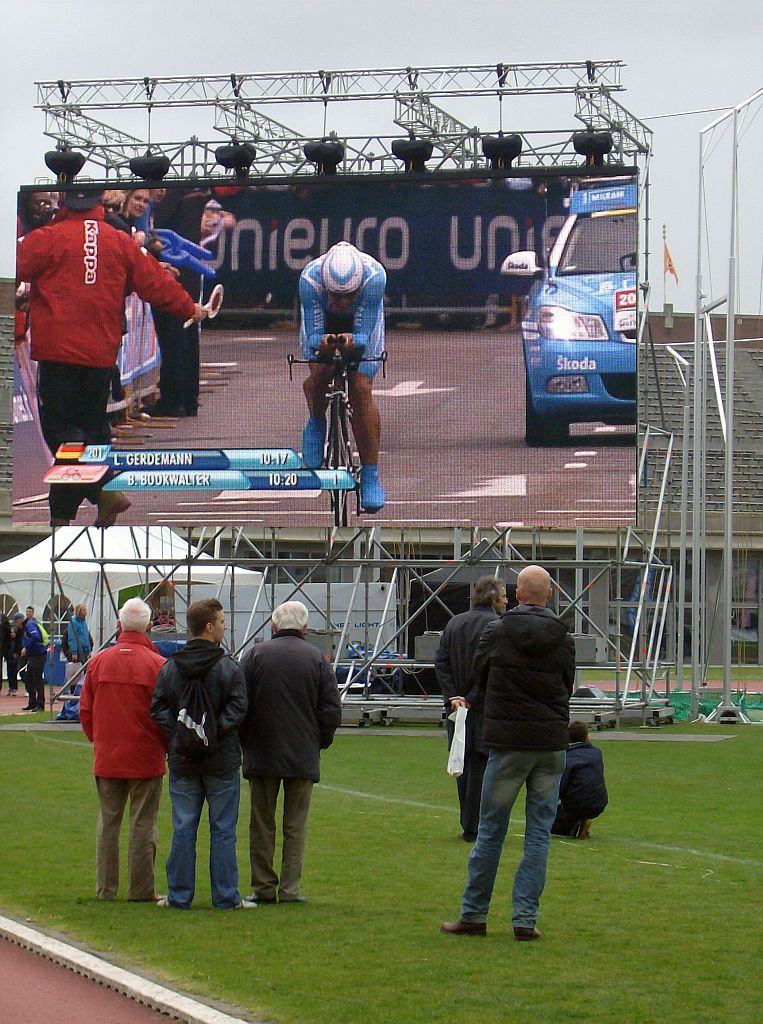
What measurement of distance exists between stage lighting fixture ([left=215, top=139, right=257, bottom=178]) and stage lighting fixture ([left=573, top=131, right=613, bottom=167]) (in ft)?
15.9

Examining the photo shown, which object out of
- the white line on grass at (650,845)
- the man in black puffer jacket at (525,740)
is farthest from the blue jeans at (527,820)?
the white line on grass at (650,845)

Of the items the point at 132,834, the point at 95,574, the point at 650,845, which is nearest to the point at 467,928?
the point at 132,834

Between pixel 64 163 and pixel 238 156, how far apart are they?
2666 mm

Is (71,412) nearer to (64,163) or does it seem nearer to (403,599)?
(64,163)

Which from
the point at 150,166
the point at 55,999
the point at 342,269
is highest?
the point at 150,166

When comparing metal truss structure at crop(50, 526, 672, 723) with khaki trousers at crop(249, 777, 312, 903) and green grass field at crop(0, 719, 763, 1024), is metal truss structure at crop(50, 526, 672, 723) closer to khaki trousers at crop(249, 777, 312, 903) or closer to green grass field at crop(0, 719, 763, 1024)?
green grass field at crop(0, 719, 763, 1024)

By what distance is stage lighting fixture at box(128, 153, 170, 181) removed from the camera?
25469 millimetres

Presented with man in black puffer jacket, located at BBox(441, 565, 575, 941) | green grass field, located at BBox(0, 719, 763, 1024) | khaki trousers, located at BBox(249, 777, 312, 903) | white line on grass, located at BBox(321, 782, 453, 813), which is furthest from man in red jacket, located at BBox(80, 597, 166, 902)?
white line on grass, located at BBox(321, 782, 453, 813)

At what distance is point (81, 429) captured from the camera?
25.0 m

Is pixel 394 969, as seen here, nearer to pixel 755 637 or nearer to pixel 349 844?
pixel 349 844

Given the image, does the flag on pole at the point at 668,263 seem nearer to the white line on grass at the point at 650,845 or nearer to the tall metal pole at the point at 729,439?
the tall metal pole at the point at 729,439

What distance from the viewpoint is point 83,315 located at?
2494 cm

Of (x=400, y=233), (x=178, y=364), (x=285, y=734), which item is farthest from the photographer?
(x=178, y=364)

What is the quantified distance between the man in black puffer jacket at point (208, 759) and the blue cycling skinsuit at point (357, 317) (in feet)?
50.7
